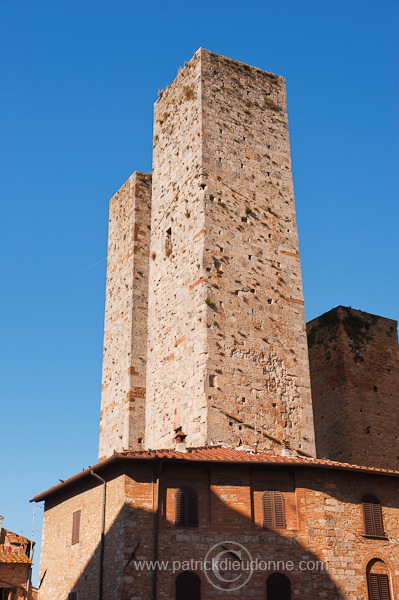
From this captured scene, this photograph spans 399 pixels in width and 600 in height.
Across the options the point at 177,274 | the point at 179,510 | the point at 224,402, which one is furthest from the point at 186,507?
the point at 177,274

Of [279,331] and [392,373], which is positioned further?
[392,373]

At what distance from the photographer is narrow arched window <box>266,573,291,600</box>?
15641 mm

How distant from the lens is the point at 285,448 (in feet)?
63.8

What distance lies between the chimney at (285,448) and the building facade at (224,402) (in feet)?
0.21

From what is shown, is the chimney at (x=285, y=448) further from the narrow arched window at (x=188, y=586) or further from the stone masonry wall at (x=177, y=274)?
the narrow arched window at (x=188, y=586)

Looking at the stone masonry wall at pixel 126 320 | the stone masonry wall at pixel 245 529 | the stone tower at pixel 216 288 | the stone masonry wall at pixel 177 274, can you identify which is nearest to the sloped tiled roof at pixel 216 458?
the stone masonry wall at pixel 245 529

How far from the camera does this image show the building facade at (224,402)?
623 inches

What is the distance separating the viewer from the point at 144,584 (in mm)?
15102

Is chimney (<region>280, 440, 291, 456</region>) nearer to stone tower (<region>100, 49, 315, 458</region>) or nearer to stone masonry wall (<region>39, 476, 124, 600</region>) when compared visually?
stone tower (<region>100, 49, 315, 458</region>)

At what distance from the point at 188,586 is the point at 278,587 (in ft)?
6.06

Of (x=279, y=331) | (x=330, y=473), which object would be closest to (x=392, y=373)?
(x=279, y=331)

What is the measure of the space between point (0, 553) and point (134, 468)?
8590mm

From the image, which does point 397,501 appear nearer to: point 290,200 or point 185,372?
point 185,372

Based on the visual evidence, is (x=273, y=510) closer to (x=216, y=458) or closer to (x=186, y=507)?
(x=216, y=458)
